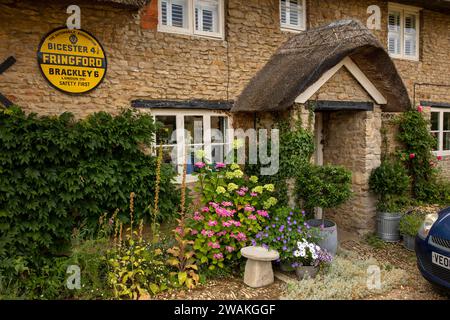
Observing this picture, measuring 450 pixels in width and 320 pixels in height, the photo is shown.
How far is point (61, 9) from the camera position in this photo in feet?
16.4

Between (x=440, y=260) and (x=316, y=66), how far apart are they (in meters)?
3.07

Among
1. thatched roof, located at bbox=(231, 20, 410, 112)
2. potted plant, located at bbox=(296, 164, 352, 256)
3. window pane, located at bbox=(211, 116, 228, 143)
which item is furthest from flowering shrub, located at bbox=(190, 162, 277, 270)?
thatched roof, located at bbox=(231, 20, 410, 112)

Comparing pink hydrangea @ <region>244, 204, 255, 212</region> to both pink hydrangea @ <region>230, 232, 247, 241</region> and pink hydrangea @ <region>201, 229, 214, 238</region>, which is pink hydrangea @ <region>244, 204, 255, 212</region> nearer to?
pink hydrangea @ <region>230, 232, 247, 241</region>

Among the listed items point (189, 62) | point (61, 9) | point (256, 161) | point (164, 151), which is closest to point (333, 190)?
point (256, 161)

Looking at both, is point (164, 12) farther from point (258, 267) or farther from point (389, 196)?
point (389, 196)

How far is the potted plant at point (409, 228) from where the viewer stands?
589 centimetres

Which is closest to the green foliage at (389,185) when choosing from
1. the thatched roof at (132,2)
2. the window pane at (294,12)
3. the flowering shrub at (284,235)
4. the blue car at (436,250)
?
the blue car at (436,250)

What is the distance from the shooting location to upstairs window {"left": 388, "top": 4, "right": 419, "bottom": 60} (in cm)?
817

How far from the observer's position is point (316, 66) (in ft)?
17.4

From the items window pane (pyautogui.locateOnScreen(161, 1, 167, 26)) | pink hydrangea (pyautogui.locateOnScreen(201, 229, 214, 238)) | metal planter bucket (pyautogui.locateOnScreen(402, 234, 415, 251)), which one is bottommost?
metal planter bucket (pyautogui.locateOnScreen(402, 234, 415, 251))

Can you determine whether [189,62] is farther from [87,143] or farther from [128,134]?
[87,143]

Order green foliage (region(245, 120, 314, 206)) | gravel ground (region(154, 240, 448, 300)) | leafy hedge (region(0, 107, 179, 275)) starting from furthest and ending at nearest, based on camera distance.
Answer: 1. green foliage (region(245, 120, 314, 206))
2. leafy hedge (region(0, 107, 179, 275))
3. gravel ground (region(154, 240, 448, 300))

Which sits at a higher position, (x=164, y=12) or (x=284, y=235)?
(x=164, y=12)

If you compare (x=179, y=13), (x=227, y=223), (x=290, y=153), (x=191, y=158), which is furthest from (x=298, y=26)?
(x=227, y=223)
